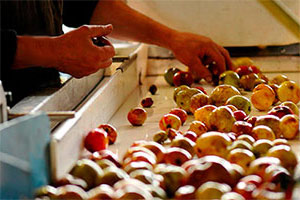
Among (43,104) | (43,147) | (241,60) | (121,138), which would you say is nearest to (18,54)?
(43,104)

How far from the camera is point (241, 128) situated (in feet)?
7.25

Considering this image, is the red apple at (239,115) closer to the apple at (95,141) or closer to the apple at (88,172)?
the apple at (95,141)

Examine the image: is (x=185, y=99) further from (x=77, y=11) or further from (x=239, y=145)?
(x=77, y=11)

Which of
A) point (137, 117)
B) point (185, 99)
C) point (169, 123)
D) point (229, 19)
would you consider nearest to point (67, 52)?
point (137, 117)

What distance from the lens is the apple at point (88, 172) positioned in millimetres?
1722

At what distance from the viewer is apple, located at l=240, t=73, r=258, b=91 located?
10.3 feet

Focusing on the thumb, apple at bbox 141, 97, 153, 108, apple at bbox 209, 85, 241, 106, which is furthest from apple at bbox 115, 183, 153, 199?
apple at bbox 141, 97, 153, 108

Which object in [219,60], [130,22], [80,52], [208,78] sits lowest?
[208,78]

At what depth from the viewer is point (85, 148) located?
204 cm

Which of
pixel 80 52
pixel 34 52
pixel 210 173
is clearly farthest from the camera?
pixel 80 52

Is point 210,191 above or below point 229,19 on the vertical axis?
above

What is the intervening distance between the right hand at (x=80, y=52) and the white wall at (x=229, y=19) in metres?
1.50

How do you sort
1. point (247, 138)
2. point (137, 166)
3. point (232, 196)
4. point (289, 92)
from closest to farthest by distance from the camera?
1. point (232, 196)
2. point (137, 166)
3. point (247, 138)
4. point (289, 92)

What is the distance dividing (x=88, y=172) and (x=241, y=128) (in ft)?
2.24
